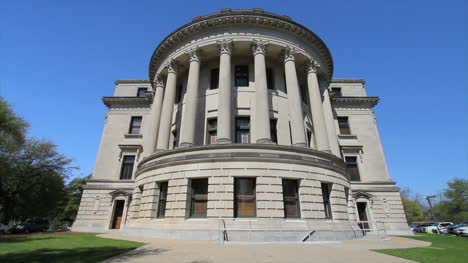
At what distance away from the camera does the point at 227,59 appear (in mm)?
18828

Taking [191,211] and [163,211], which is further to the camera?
[163,211]

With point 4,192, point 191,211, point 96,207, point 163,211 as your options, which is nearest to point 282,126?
point 191,211

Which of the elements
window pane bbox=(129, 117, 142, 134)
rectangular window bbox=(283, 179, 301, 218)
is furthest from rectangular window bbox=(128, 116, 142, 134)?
rectangular window bbox=(283, 179, 301, 218)

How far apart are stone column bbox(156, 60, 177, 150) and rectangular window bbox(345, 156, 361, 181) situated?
21974 millimetres

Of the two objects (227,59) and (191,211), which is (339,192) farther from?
(227,59)

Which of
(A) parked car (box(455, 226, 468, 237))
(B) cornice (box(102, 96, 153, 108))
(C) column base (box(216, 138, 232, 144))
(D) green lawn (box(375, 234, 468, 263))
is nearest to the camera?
(D) green lawn (box(375, 234, 468, 263))

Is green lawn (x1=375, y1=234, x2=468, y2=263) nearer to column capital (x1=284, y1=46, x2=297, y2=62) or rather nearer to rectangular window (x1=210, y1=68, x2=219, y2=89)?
column capital (x1=284, y1=46, x2=297, y2=62)

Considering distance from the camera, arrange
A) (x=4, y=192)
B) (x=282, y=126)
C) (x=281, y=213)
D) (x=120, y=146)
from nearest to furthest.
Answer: (x=281, y=213), (x=282, y=126), (x=120, y=146), (x=4, y=192)

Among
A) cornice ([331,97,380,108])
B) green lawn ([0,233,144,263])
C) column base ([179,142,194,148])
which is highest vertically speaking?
cornice ([331,97,380,108])

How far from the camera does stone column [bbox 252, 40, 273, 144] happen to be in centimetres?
1602

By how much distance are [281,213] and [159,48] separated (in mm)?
19619

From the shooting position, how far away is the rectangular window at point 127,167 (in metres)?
27.7

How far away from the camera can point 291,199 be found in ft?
47.5

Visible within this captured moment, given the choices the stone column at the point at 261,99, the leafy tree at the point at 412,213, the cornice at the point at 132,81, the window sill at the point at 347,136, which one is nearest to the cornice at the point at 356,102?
the window sill at the point at 347,136
